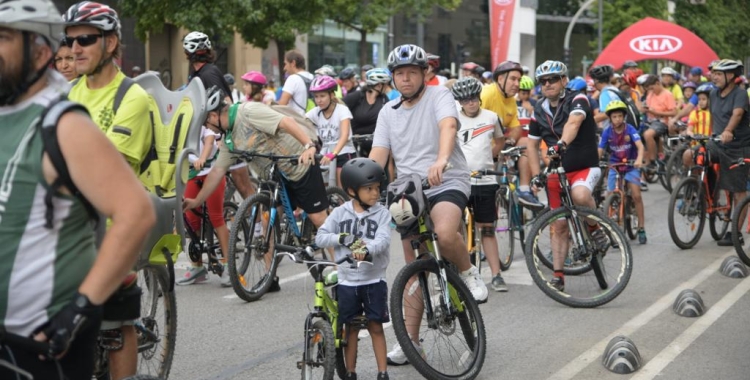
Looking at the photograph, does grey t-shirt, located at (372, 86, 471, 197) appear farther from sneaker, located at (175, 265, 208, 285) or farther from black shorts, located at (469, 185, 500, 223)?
sneaker, located at (175, 265, 208, 285)

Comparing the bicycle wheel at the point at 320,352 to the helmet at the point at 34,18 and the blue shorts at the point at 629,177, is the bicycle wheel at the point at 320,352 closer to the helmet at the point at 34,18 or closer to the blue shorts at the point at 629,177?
the helmet at the point at 34,18

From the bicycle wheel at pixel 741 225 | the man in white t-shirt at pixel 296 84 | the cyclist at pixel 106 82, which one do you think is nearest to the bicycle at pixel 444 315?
the cyclist at pixel 106 82

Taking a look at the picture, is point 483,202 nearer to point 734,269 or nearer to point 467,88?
point 467,88

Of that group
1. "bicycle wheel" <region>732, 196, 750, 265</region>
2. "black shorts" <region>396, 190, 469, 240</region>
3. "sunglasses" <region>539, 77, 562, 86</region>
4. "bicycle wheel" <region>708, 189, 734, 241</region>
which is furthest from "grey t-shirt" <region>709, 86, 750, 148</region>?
"black shorts" <region>396, 190, 469, 240</region>

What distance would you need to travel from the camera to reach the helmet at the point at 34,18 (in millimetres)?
Result: 2863

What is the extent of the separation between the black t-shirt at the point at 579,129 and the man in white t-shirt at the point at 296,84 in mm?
4737

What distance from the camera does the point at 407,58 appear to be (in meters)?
6.55

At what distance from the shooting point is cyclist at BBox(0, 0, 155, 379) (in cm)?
285

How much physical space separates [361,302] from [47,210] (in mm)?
3046

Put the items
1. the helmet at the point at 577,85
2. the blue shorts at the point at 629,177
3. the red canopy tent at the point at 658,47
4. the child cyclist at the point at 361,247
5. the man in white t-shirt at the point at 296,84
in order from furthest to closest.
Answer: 1. the red canopy tent at the point at 658,47
2. the man in white t-shirt at the point at 296,84
3. the blue shorts at the point at 629,177
4. the helmet at the point at 577,85
5. the child cyclist at the point at 361,247

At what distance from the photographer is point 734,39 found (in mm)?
47531

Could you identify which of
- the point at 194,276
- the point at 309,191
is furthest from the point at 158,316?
the point at 194,276

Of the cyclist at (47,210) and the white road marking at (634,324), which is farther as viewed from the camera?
the white road marking at (634,324)

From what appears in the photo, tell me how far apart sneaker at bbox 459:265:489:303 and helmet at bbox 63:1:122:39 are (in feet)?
9.90
